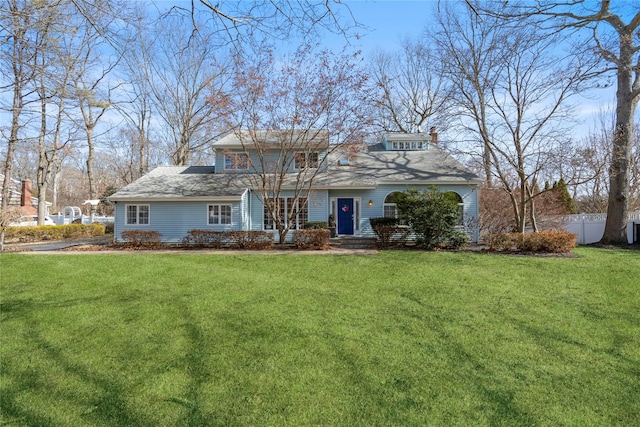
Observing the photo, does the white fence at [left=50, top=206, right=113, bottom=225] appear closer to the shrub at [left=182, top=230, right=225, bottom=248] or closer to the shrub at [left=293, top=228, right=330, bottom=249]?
the shrub at [left=182, top=230, right=225, bottom=248]

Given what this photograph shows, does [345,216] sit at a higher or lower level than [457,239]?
higher

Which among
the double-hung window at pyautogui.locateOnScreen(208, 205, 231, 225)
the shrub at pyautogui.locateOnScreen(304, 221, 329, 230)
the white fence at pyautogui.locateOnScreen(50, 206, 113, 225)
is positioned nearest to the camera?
the shrub at pyautogui.locateOnScreen(304, 221, 329, 230)

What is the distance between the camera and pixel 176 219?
53.8ft

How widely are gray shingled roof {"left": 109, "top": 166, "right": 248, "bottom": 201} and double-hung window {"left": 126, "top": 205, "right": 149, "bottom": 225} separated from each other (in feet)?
1.89

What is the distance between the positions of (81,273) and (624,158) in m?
18.8

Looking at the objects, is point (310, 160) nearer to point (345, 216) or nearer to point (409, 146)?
point (345, 216)

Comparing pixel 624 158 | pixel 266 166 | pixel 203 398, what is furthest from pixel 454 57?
pixel 203 398

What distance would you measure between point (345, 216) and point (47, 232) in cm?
1584

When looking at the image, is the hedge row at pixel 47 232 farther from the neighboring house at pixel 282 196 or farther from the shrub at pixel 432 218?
the shrub at pixel 432 218

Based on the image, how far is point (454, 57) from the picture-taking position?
15.5 meters

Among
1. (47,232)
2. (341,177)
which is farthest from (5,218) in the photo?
(341,177)

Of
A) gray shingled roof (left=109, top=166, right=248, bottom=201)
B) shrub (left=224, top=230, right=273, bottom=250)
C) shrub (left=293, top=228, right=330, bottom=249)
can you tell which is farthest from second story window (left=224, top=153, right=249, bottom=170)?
shrub (left=293, top=228, right=330, bottom=249)

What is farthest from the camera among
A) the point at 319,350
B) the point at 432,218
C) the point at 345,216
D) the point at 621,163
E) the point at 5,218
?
the point at 345,216

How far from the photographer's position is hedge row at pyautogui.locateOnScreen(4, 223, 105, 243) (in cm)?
1752
